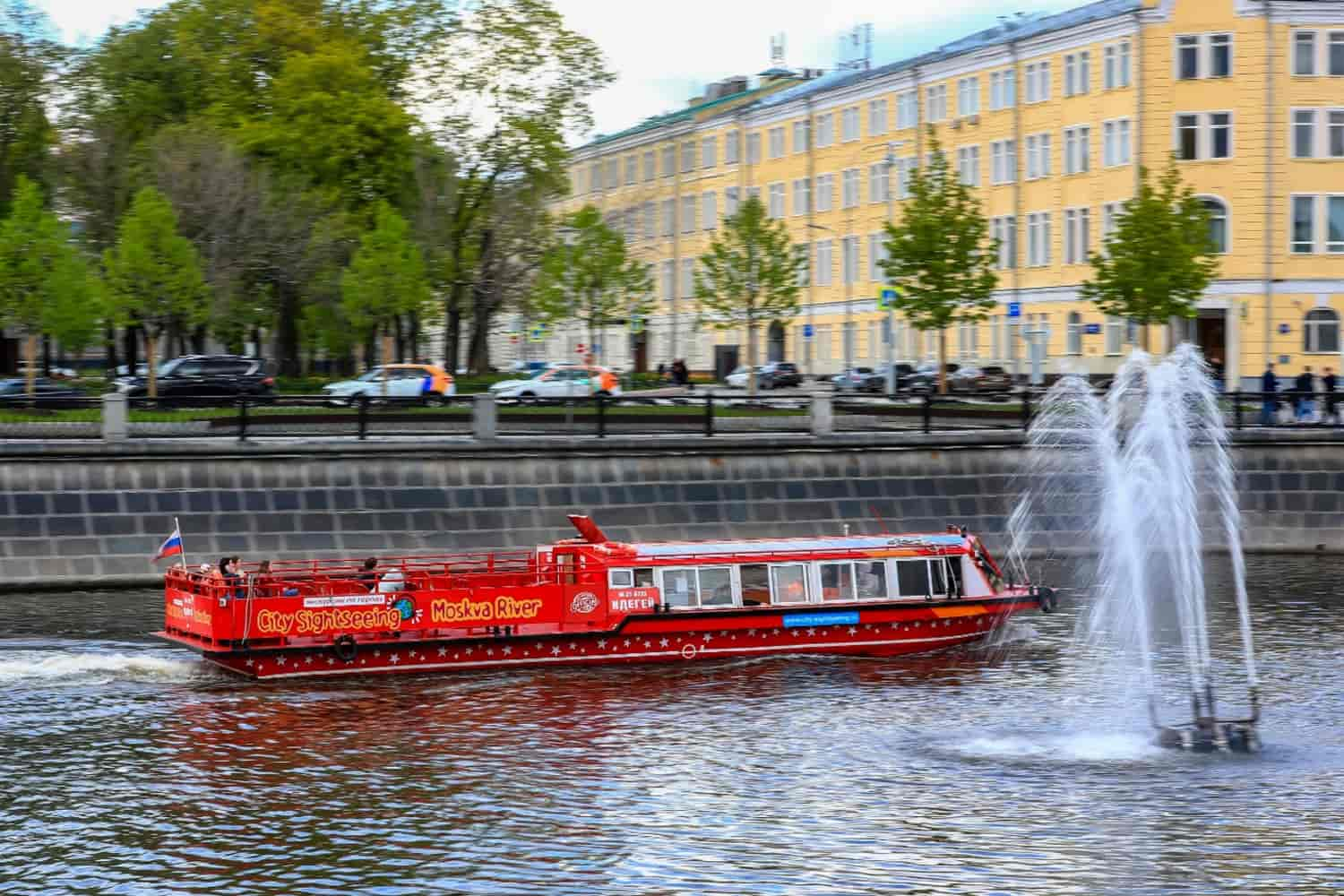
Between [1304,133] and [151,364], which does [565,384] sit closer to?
[151,364]

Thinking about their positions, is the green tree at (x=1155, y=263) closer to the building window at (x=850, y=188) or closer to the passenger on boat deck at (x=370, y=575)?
the building window at (x=850, y=188)

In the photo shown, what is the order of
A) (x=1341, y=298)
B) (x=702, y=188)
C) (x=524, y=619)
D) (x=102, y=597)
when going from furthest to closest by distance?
(x=702, y=188) < (x=1341, y=298) < (x=102, y=597) < (x=524, y=619)

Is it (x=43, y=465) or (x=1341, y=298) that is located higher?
(x=1341, y=298)

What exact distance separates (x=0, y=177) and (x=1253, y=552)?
5760 cm

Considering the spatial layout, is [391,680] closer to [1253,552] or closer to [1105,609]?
Result: [1105,609]

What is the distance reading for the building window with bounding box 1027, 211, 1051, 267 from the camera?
8138 cm

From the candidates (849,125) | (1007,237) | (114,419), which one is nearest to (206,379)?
(114,419)

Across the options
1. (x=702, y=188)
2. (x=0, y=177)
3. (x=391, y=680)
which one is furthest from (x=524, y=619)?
(x=702, y=188)

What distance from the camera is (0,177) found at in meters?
79.4

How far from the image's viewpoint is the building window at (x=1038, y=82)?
265 feet

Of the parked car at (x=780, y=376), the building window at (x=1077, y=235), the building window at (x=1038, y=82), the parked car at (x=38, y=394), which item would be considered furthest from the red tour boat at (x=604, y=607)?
the parked car at (x=780, y=376)

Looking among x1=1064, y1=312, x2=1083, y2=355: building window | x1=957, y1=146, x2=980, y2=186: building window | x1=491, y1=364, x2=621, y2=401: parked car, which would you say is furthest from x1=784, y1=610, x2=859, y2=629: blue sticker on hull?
x1=957, y1=146, x2=980, y2=186: building window

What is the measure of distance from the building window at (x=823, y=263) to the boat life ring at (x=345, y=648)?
7366 cm

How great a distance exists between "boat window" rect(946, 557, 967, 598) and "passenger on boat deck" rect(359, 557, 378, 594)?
30.2 ft
